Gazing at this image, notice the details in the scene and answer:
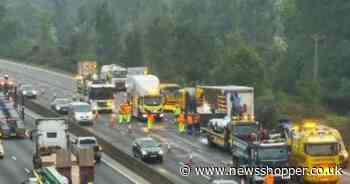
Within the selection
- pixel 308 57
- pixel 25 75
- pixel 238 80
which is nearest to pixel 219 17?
pixel 25 75

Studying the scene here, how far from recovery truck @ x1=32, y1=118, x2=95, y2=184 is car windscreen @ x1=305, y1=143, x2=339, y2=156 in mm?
11052

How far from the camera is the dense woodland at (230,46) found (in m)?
86.2

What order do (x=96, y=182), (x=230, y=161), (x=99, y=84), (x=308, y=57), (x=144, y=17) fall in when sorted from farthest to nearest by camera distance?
(x=144, y=17), (x=308, y=57), (x=99, y=84), (x=230, y=161), (x=96, y=182)

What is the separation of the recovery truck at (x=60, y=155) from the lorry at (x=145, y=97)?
21.8 m

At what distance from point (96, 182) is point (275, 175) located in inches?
444

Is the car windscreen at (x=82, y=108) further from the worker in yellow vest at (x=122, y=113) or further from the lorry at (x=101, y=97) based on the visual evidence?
the lorry at (x=101, y=97)

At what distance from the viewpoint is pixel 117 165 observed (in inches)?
2088

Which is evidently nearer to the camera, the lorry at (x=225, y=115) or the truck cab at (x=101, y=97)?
the lorry at (x=225, y=115)

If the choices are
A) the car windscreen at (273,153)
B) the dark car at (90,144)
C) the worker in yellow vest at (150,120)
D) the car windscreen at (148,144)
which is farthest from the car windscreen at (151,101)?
the car windscreen at (273,153)

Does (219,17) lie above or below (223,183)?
above

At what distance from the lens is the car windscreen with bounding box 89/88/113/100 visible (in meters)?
80.5

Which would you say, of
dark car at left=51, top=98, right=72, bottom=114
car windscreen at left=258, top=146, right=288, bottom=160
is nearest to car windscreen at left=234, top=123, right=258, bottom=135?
car windscreen at left=258, top=146, right=288, bottom=160

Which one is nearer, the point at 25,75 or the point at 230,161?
the point at 230,161

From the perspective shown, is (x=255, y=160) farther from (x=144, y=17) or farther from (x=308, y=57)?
(x=144, y=17)
